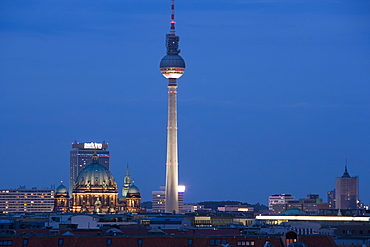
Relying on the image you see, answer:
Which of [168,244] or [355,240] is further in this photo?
[355,240]

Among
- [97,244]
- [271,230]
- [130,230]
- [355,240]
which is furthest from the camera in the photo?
[271,230]

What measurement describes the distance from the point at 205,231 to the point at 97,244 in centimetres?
4629

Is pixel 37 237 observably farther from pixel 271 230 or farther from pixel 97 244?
pixel 271 230

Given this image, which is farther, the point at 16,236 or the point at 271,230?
the point at 271,230

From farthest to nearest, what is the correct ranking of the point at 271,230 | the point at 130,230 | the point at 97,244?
the point at 271,230, the point at 130,230, the point at 97,244

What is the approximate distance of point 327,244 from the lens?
146m

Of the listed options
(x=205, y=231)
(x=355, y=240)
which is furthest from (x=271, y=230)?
(x=355, y=240)

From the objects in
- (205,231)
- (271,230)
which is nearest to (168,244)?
(205,231)

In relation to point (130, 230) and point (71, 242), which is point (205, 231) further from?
point (71, 242)

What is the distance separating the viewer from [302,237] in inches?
5782

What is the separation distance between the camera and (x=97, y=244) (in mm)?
141625

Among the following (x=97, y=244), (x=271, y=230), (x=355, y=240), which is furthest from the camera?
(x=271, y=230)

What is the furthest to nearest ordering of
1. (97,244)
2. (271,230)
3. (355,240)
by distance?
(271,230) → (355,240) → (97,244)

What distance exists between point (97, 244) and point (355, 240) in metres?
36.0
